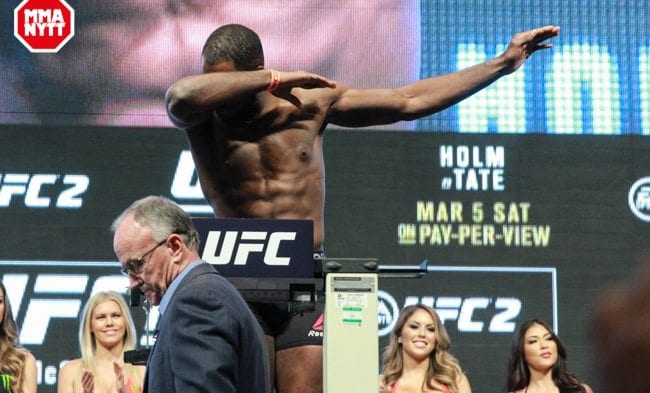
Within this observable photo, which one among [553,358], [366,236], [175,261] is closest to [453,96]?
[175,261]

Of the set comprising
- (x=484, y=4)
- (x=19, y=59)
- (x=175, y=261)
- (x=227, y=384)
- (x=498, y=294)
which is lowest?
(x=227, y=384)

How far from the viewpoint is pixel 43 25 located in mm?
5672

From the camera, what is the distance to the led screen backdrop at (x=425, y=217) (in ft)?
18.1

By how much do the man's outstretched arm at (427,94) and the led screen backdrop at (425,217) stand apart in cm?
221

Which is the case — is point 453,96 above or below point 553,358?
above

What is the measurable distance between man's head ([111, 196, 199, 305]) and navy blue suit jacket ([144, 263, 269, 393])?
0.08 m

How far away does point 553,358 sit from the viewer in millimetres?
4801

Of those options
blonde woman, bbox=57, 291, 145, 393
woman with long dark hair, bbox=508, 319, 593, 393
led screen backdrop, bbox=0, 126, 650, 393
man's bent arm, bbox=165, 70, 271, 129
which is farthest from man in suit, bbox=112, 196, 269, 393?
led screen backdrop, bbox=0, 126, 650, 393

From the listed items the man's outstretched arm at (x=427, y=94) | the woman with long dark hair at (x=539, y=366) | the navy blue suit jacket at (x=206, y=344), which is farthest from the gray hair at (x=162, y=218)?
the woman with long dark hair at (x=539, y=366)

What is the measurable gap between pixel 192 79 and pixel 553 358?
2589mm

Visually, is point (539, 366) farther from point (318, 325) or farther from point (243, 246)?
point (243, 246)

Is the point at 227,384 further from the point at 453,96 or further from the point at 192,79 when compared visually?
the point at 453,96

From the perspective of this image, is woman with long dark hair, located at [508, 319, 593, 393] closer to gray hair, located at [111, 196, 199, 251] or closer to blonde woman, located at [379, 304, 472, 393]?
blonde woman, located at [379, 304, 472, 393]

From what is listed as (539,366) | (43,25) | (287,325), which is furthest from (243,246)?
(43,25)
